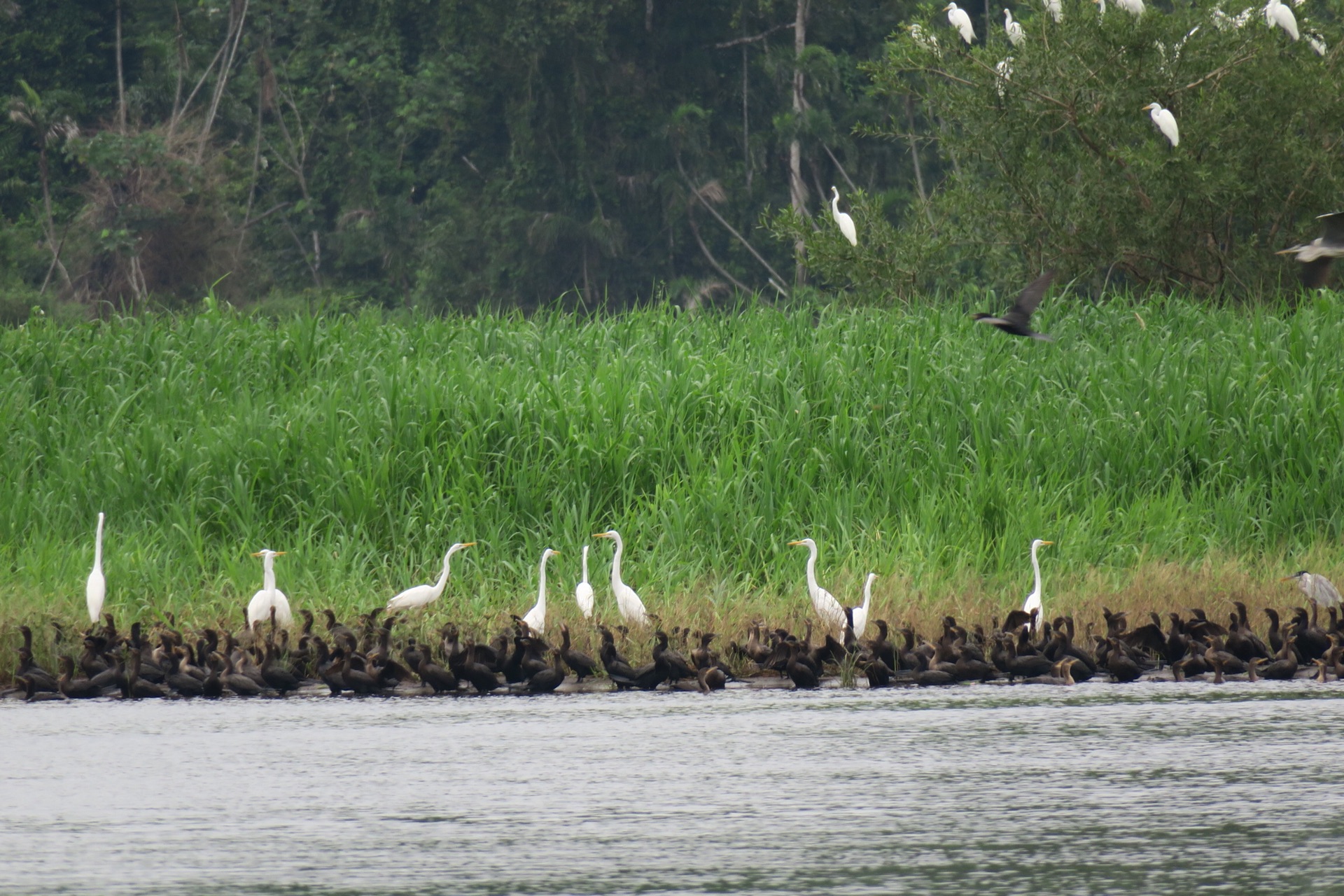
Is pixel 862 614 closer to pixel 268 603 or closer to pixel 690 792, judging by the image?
pixel 690 792

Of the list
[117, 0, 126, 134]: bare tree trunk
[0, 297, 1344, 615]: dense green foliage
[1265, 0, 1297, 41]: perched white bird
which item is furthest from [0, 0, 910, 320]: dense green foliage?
[0, 297, 1344, 615]: dense green foliage

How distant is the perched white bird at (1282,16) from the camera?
1781 centimetres

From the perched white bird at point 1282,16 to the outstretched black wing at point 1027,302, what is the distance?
24.5 feet

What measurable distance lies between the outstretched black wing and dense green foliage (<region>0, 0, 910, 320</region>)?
63.7 feet

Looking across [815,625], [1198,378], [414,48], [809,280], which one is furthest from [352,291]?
[815,625]


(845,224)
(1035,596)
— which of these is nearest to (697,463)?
(1035,596)

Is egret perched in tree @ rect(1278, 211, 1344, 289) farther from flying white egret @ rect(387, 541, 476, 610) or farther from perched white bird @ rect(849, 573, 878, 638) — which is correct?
flying white egret @ rect(387, 541, 476, 610)

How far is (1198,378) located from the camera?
14.5 m

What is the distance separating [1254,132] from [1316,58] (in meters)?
1.55

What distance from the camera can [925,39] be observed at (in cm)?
1883

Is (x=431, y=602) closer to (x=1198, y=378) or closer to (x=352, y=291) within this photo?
(x=1198, y=378)

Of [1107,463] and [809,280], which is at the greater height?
[809,280]

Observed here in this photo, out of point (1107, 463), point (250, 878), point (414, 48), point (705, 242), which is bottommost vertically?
point (250, 878)

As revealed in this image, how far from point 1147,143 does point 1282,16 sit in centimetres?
195
